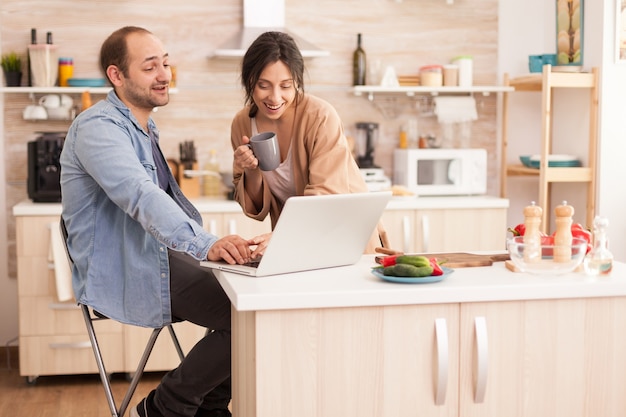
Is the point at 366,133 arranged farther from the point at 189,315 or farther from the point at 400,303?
the point at 400,303

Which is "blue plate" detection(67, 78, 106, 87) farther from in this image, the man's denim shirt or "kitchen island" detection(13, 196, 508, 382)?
the man's denim shirt

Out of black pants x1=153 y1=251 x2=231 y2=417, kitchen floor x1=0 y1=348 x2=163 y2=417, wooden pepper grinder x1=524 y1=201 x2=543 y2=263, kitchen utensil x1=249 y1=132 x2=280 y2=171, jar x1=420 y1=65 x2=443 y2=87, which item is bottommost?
kitchen floor x1=0 y1=348 x2=163 y2=417

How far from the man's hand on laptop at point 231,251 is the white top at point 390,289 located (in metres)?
0.05

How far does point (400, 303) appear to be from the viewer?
6.45ft

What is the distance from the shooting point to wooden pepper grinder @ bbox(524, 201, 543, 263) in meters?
2.11

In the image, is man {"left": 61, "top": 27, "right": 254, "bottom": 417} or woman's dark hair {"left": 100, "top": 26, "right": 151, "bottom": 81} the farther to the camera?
woman's dark hair {"left": 100, "top": 26, "right": 151, "bottom": 81}

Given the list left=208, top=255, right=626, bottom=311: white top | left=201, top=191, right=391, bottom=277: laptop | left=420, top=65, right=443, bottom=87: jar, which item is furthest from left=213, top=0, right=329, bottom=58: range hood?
left=208, top=255, right=626, bottom=311: white top

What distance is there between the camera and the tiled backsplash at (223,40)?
4.42 meters

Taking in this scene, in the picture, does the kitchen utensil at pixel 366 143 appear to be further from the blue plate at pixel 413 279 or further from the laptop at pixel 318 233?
the blue plate at pixel 413 279

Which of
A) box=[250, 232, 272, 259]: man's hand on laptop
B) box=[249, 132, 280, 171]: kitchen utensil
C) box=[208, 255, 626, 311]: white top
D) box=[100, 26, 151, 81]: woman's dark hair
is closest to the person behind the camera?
box=[208, 255, 626, 311]: white top

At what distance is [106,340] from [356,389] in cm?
233

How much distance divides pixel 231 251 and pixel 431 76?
261cm

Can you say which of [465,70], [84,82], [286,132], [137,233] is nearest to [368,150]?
[465,70]

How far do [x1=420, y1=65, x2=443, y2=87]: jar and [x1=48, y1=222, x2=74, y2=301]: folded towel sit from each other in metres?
2.02
